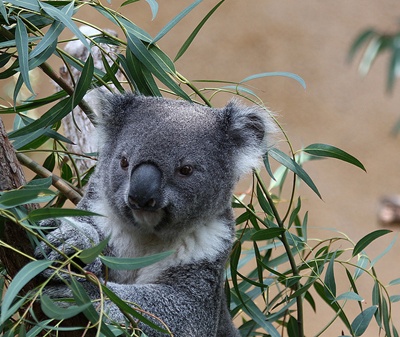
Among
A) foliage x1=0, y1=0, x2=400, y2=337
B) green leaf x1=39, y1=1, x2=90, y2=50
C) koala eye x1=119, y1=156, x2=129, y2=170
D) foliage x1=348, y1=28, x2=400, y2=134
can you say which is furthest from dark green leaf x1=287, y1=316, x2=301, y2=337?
foliage x1=348, y1=28, x2=400, y2=134

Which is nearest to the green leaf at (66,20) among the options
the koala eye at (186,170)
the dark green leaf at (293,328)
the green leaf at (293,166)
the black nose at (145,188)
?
the black nose at (145,188)

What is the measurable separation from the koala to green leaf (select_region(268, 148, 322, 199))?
0.19 feet

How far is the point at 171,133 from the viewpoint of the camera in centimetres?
230

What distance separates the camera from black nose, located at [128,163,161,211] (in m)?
2.08

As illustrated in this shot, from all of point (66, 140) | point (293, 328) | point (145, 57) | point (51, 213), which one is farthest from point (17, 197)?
point (293, 328)

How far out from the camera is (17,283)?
4.67ft

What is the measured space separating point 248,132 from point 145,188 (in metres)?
0.59

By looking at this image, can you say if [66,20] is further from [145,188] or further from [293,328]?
[293,328]

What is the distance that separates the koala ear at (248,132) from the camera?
8.16 ft

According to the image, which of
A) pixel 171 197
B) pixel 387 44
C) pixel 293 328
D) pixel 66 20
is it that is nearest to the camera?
pixel 387 44

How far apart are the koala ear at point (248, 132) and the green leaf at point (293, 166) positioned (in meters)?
0.05

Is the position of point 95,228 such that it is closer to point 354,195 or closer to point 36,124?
point 36,124

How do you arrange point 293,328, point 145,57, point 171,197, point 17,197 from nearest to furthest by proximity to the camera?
point 17,197 → point 171,197 → point 145,57 → point 293,328

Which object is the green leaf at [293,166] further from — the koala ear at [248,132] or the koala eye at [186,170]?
the koala eye at [186,170]
